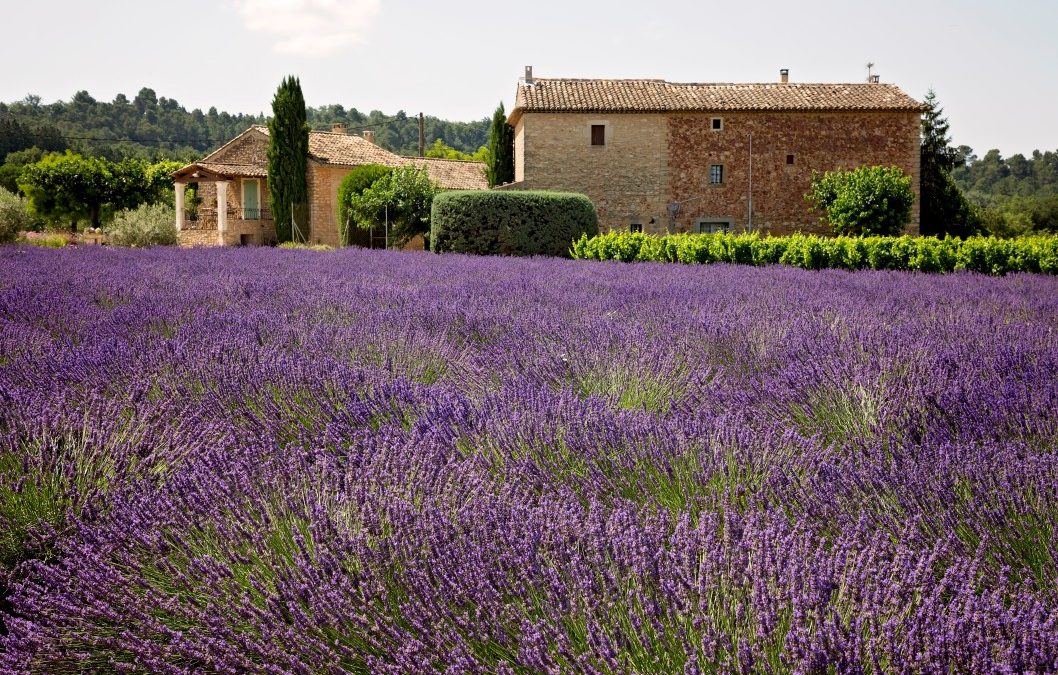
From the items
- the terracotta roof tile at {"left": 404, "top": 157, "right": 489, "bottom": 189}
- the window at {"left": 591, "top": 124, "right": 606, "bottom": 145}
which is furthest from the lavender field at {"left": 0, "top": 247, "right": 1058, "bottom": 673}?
the terracotta roof tile at {"left": 404, "top": 157, "right": 489, "bottom": 189}

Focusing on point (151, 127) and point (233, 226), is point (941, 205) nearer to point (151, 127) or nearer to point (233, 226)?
point (233, 226)

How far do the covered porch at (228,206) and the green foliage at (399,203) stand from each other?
18.6 ft

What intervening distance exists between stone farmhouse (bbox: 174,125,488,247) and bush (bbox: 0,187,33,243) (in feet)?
30.5

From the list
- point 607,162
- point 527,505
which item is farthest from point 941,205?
point 527,505

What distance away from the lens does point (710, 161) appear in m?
27.8

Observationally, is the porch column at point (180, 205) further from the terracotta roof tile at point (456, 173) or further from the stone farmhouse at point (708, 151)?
the stone farmhouse at point (708, 151)

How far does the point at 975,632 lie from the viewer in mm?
1028

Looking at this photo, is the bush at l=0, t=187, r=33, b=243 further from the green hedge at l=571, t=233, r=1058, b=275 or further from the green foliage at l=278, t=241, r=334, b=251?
the green hedge at l=571, t=233, r=1058, b=275

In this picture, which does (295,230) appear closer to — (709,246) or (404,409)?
(709,246)

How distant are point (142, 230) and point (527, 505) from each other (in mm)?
17825

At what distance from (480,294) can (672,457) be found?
387 centimetres

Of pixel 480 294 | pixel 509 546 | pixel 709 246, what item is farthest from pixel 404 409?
pixel 709 246

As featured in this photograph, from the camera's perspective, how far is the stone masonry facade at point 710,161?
89.5ft

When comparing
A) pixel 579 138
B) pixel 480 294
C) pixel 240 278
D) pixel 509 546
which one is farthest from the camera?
pixel 579 138
